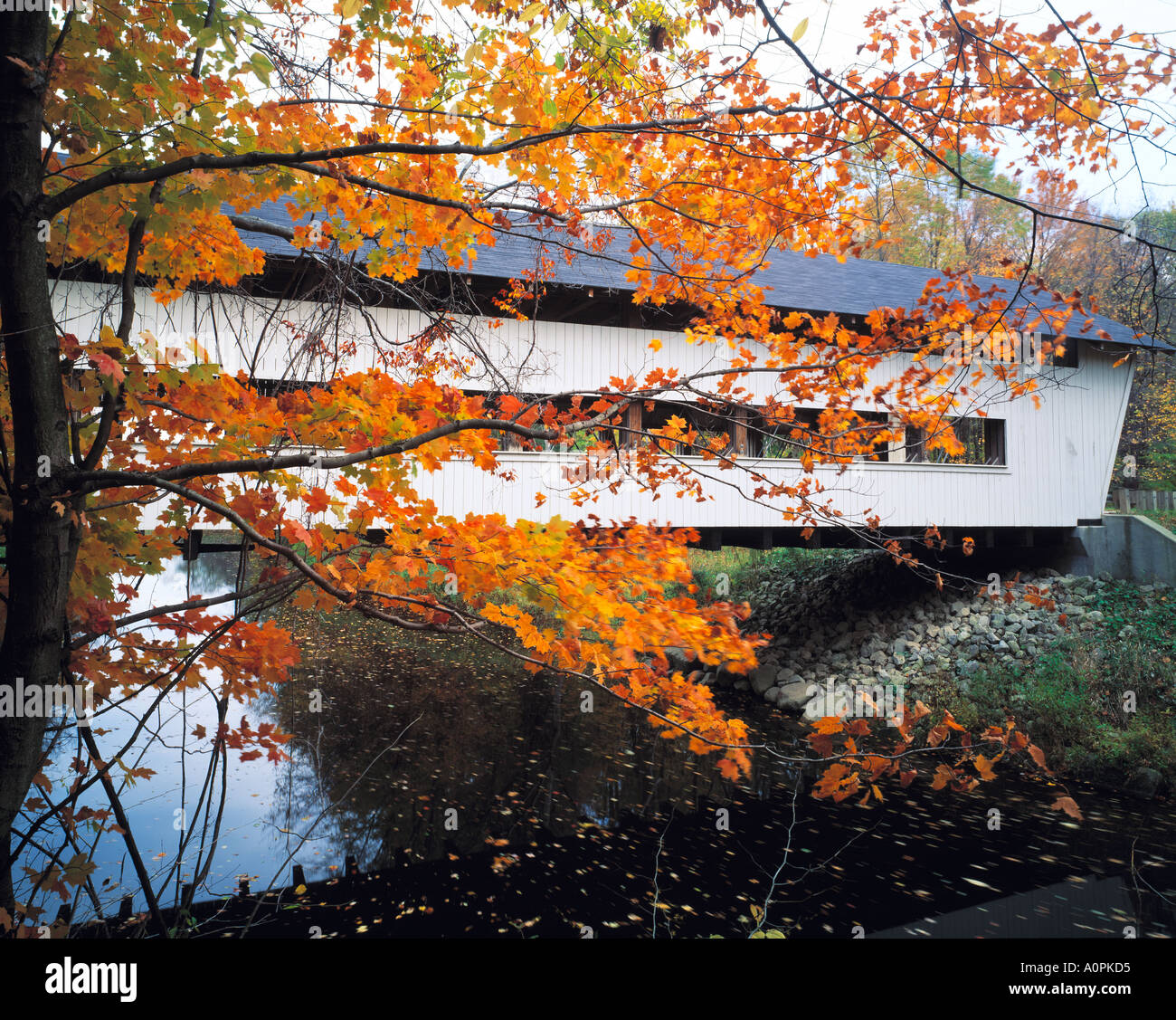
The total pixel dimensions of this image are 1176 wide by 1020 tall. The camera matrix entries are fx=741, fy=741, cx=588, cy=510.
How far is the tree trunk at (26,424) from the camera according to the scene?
1.88 meters

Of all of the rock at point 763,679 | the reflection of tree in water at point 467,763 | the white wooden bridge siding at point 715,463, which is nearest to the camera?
the reflection of tree in water at point 467,763

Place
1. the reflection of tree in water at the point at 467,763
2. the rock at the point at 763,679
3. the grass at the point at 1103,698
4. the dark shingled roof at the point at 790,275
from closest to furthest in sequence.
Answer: the reflection of tree in water at the point at 467,763 → the grass at the point at 1103,698 → the dark shingled roof at the point at 790,275 → the rock at the point at 763,679

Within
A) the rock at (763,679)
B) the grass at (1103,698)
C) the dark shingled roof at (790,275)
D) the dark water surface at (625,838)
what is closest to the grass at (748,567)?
the rock at (763,679)

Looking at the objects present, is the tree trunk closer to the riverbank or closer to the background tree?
the background tree

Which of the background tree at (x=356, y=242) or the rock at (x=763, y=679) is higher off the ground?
the background tree at (x=356, y=242)

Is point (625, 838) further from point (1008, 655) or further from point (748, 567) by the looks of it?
point (748, 567)

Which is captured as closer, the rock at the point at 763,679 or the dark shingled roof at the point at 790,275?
the dark shingled roof at the point at 790,275

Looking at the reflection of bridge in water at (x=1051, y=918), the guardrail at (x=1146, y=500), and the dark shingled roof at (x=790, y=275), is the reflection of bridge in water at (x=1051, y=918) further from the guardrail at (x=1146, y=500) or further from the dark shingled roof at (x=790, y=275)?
the guardrail at (x=1146, y=500)

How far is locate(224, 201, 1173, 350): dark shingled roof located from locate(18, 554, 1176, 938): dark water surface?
4.74 metres

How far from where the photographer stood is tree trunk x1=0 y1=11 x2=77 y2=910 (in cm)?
188

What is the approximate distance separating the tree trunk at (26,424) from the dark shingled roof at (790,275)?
4.53 meters

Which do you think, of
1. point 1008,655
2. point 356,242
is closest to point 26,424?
point 356,242

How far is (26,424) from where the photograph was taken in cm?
190
